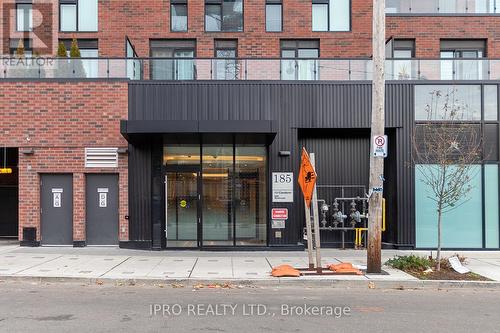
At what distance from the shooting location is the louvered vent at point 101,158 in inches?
576

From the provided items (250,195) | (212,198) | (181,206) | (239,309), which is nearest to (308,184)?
(239,309)

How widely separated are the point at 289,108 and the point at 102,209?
6.39m

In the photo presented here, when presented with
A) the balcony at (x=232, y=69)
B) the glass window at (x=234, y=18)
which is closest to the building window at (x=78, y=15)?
the balcony at (x=232, y=69)

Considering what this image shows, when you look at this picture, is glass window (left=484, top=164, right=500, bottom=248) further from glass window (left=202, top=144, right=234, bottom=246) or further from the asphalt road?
glass window (left=202, top=144, right=234, bottom=246)

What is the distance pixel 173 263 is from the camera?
40.0ft

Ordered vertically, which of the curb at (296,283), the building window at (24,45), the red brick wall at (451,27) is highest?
the red brick wall at (451,27)

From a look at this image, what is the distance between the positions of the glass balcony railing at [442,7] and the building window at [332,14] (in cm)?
164

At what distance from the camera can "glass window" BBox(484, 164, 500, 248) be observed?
14.6m

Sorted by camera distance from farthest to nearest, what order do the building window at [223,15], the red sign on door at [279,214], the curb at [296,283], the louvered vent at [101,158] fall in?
1. the building window at [223,15]
2. the louvered vent at [101,158]
3. the red sign on door at [279,214]
4. the curb at [296,283]

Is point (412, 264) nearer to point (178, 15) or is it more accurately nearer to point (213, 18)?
point (213, 18)

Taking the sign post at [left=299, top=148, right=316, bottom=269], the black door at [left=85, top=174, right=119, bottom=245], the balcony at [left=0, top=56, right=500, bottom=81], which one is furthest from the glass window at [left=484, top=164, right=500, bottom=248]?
the black door at [left=85, top=174, right=119, bottom=245]

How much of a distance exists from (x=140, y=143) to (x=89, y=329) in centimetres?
854

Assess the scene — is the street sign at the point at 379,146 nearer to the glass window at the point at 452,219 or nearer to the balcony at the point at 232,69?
the glass window at the point at 452,219

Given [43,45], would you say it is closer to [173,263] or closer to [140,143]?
[140,143]
